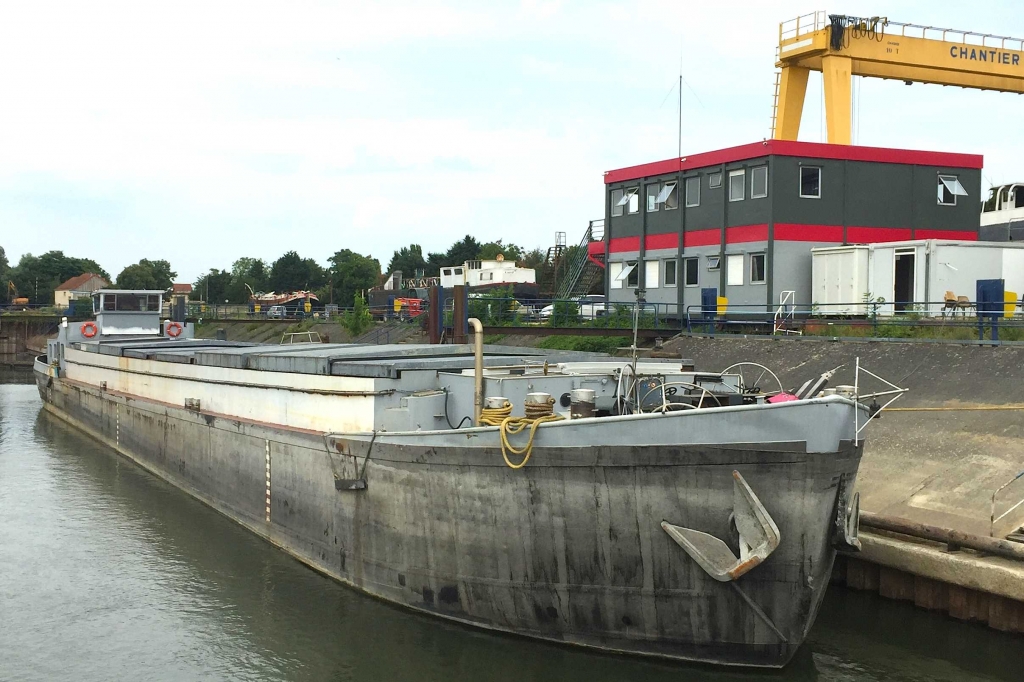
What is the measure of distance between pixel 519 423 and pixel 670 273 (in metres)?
23.5

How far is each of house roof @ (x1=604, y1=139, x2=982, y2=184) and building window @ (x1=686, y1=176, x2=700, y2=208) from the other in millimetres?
483

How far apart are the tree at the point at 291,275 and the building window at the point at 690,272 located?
102271 mm

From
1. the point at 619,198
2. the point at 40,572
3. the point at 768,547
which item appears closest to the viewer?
the point at 768,547

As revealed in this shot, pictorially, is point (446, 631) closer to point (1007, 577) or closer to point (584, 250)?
point (1007, 577)

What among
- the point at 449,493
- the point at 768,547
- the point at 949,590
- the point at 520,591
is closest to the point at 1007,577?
the point at 949,590

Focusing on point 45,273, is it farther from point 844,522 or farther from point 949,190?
point 844,522

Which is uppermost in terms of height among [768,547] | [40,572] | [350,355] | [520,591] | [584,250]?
[584,250]

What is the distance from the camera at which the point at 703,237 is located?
31.2m

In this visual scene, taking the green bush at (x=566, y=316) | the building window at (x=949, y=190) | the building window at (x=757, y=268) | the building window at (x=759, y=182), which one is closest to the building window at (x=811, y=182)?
the building window at (x=759, y=182)

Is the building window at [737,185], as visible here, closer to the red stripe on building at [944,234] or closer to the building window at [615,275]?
the building window at [615,275]

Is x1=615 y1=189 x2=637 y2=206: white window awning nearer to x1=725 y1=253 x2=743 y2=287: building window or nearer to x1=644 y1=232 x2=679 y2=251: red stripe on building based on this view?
x1=644 y1=232 x2=679 y2=251: red stripe on building

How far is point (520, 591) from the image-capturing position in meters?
10.6

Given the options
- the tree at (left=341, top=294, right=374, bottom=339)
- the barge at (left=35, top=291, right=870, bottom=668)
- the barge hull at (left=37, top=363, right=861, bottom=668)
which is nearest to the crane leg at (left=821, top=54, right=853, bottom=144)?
the barge at (left=35, top=291, right=870, bottom=668)

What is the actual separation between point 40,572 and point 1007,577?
1477 cm
